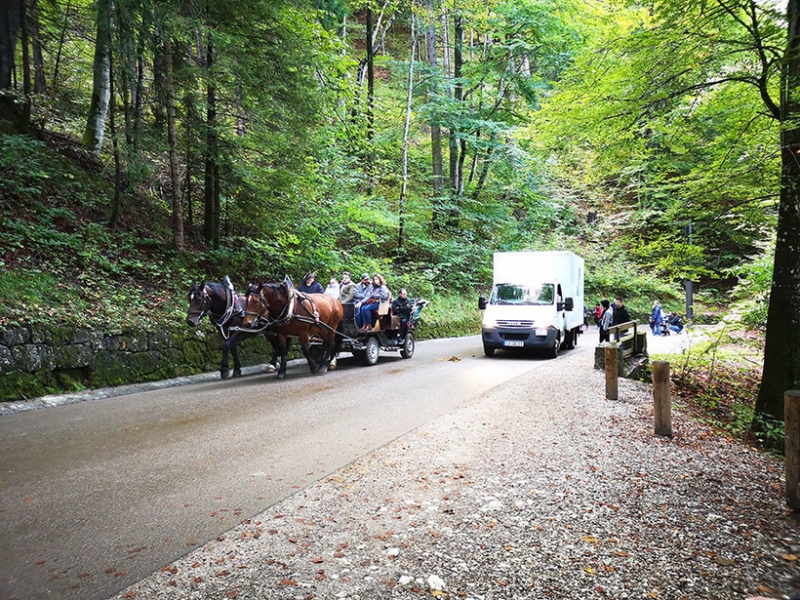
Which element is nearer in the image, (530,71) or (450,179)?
(530,71)

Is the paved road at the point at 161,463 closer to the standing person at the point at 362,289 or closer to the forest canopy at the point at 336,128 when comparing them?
the forest canopy at the point at 336,128

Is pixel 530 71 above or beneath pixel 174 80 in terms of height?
above

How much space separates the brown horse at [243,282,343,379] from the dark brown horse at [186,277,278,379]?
0.24m

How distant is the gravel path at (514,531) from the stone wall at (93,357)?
246 inches

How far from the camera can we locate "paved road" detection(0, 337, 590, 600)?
342 cm

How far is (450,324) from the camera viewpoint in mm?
22750

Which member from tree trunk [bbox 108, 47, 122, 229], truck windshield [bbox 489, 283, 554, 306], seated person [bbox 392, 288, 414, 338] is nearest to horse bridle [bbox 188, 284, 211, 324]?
tree trunk [bbox 108, 47, 122, 229]

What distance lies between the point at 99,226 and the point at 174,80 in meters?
3.96

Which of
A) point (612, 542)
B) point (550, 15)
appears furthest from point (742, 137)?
point (550, 15)

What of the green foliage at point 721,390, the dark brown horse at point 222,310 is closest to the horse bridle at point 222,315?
the dark brown horse at point 222,310

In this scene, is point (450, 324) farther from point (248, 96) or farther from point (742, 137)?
point (742, 137)

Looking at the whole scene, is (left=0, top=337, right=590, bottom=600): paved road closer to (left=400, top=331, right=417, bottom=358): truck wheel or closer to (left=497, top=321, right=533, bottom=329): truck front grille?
(left=400, top=331, right=417, bottom=358): truck wheel

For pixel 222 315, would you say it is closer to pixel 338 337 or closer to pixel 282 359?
pixel 282 359

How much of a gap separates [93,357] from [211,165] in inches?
249
